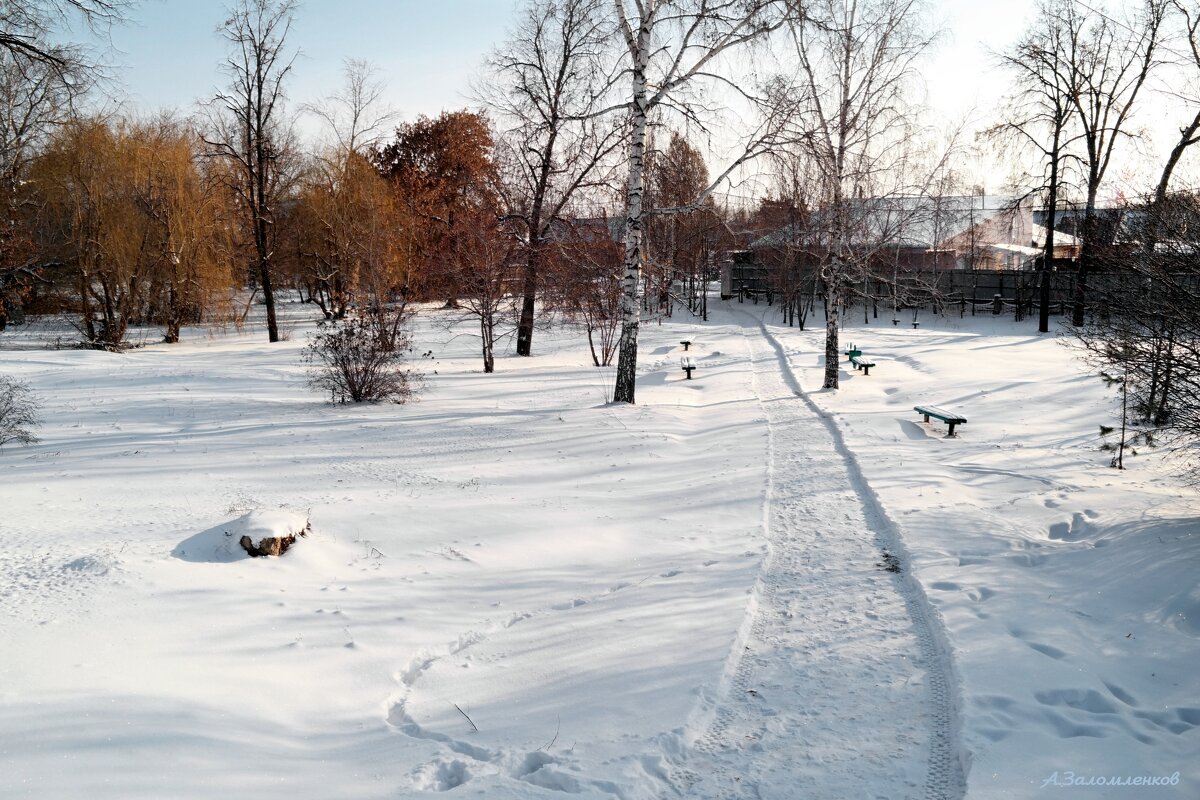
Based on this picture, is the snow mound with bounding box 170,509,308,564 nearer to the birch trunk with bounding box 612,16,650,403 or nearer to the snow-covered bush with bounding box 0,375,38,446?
the snow-covered bush with bounding box 0,375,38,446

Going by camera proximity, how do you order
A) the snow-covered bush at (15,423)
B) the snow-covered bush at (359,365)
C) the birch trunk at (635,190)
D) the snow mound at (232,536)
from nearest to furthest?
1. the snow mound at (232,536)
2. the snow-covered bush at (15,423)
3. the birch trunk at (635,190)
4. the snow-covered bush at (359,365)

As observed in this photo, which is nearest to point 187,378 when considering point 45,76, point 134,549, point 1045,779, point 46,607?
point 45,76

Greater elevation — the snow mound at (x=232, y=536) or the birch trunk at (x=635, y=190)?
the birch trunk at (x=635, y=190)

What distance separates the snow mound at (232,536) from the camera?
5.63 meters

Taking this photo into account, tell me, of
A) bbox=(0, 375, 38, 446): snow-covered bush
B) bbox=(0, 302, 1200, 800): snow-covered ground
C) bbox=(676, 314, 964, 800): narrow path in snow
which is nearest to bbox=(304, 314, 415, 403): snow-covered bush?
bbox=(0, 302, 1200, 800): snow-covered ground

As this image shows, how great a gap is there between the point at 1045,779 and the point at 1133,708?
996mm

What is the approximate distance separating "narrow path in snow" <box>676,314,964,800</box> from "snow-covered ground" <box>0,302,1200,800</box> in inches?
0.8

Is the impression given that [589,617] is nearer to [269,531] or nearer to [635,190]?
[269,531]

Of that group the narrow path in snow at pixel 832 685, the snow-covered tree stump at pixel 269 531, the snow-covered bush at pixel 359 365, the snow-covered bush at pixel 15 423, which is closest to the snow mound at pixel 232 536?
the snow-covered tree stump at pixel 269 531

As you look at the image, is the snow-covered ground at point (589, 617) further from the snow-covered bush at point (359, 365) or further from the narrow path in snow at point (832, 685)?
the snow-covered bush at point (359, 365)

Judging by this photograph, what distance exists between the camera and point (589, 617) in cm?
515

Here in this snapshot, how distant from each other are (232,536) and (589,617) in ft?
9.57

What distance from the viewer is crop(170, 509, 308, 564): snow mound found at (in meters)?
5.63

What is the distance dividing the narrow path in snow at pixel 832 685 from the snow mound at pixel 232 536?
3686 millimetres
